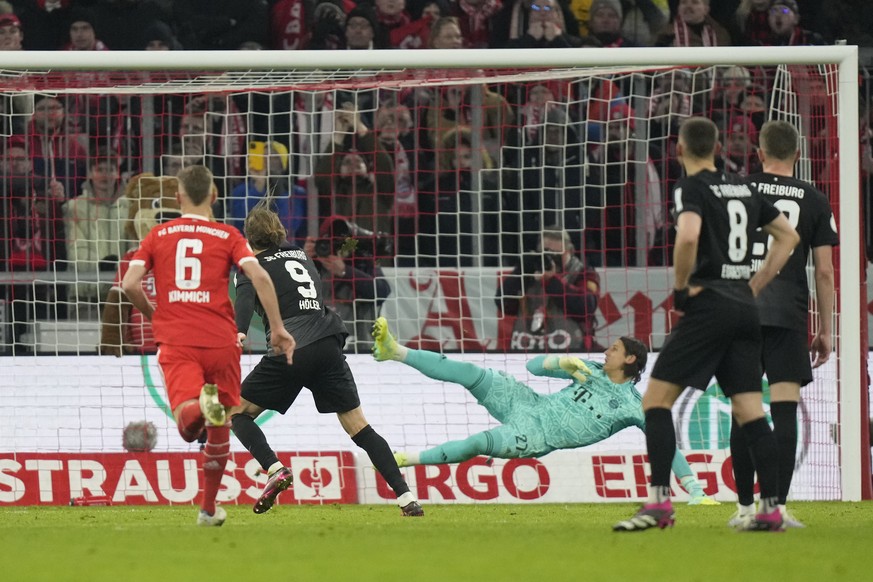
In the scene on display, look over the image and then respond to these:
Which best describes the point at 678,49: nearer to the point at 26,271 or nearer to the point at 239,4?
the point at 26,271

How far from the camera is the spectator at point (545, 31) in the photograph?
13984 millimetres

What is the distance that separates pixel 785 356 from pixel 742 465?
574mm

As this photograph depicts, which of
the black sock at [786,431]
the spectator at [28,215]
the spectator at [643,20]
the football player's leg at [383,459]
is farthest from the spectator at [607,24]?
the black sock at [786,431]

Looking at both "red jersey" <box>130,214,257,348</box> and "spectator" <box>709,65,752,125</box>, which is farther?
"spectator" <box>709,65,752,125</box>

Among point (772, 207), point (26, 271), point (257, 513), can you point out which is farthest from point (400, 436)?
point (772, 207)

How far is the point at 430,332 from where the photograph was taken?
37.3 ft

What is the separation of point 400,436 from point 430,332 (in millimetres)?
1015

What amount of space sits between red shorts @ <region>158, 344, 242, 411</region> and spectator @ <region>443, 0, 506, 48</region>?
8004 millimetres

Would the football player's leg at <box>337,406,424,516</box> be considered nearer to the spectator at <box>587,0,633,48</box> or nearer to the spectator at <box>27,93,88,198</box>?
the spectator at <box>27,93,88,198</box>

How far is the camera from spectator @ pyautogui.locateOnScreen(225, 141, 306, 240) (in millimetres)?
12055

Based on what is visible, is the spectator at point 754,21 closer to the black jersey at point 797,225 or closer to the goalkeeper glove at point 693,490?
the goalkeeper glove at point 693,490

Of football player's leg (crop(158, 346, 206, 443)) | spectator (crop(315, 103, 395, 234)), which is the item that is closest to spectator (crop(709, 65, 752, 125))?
spectator (crop(315, 103, 395, 234))

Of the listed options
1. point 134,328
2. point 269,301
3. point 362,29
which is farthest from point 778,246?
point 362,29

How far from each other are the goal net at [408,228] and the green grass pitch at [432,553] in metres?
2.62
